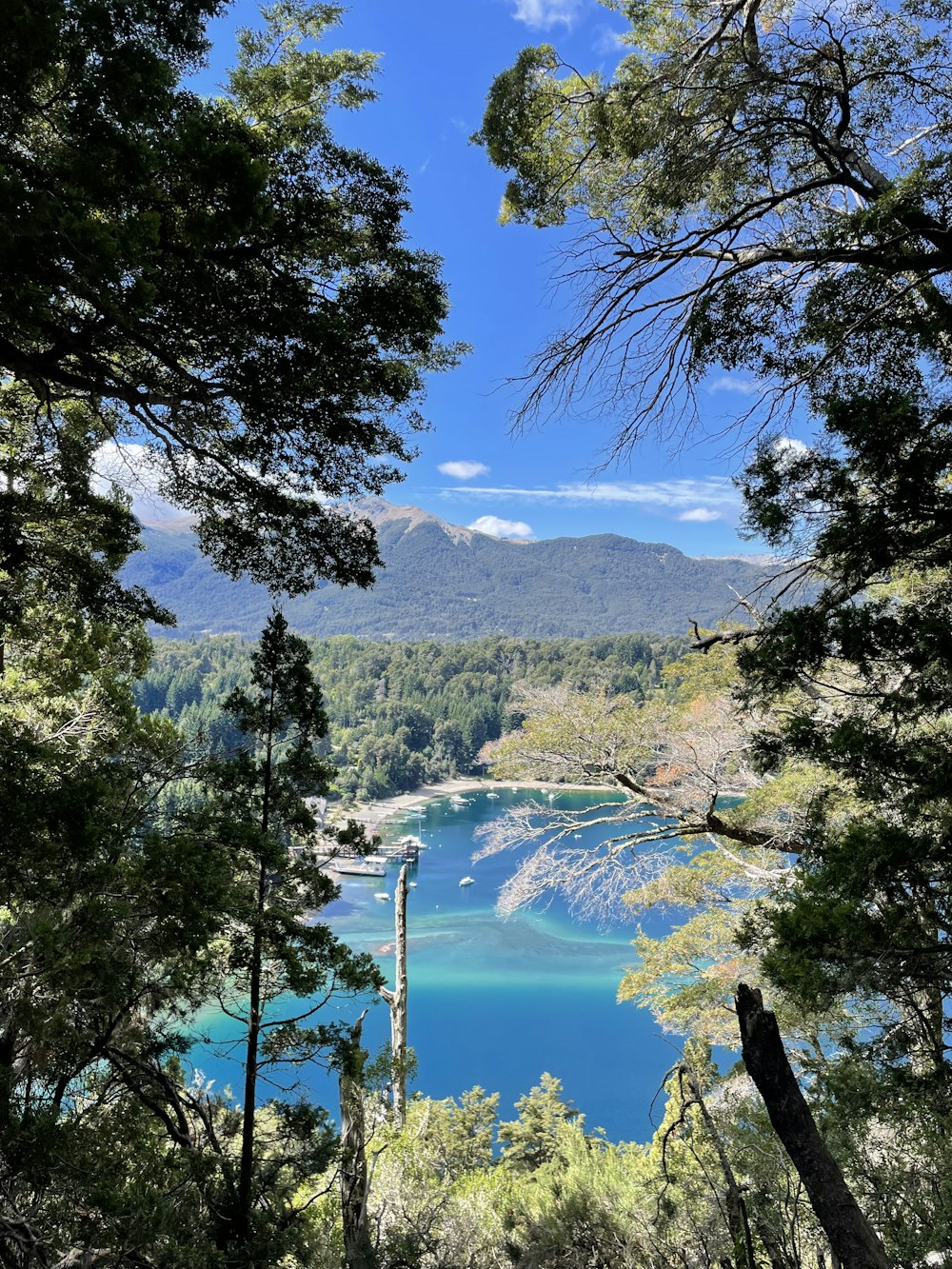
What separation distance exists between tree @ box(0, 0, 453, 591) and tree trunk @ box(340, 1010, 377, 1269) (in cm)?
296

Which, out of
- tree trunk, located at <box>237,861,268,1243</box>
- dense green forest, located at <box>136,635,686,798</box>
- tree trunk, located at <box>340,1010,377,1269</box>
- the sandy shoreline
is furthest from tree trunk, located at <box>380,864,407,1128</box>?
the sandy shoreline

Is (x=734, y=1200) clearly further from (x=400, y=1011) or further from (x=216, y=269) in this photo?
(x=400, y=1011)

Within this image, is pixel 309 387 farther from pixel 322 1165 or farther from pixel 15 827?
pixel 322 1165

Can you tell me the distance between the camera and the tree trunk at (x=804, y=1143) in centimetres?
178

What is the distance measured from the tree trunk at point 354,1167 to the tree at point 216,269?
9.71 feet

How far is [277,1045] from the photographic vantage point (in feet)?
13.0

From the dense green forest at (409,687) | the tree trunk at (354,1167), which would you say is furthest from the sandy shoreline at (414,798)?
the tree trunk at (354,1167)

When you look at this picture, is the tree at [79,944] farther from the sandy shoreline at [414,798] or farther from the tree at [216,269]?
the sandy shoreline at [414,798]

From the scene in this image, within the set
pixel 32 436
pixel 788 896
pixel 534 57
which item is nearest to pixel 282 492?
pixel 32 436

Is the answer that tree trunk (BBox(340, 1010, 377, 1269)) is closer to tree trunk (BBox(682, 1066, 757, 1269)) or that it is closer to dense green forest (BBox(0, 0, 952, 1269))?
dense green forest (BBox(0, 0, 952, 1269))

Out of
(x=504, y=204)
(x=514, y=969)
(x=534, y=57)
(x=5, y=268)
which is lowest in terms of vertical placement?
(x=514, y=969)

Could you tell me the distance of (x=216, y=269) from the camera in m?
2.47

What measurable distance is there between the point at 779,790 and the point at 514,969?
20.1m

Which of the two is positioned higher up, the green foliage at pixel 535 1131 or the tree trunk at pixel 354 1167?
the tree trunk at pixel 354 1167
